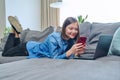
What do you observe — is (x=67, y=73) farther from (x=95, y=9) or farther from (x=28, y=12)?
(x=28, y=12)

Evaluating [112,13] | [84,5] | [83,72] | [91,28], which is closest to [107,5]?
[112,13]

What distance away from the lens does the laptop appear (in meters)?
1.93

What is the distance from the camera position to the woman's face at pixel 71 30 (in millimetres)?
2131

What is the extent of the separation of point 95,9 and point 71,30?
174 centimetres

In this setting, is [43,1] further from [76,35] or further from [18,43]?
[76,35]

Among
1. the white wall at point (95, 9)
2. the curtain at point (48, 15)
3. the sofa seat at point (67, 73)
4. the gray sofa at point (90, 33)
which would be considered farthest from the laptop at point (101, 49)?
the curtain at point (48, 15)

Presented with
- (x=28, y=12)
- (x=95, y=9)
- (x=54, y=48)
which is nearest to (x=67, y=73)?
(x=54, y=48)

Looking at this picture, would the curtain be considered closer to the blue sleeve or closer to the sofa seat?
the blue sleeve

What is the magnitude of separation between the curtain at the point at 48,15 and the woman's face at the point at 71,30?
2.01m

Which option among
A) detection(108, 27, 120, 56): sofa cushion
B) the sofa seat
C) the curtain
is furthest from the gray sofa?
the curtain

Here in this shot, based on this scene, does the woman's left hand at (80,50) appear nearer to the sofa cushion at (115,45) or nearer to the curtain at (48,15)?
the sofa cushion at (115,45)

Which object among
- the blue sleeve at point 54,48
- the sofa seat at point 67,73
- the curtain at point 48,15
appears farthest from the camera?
the curtain at point 48,15

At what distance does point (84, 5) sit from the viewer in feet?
12.7

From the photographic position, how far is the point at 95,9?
148 inches
